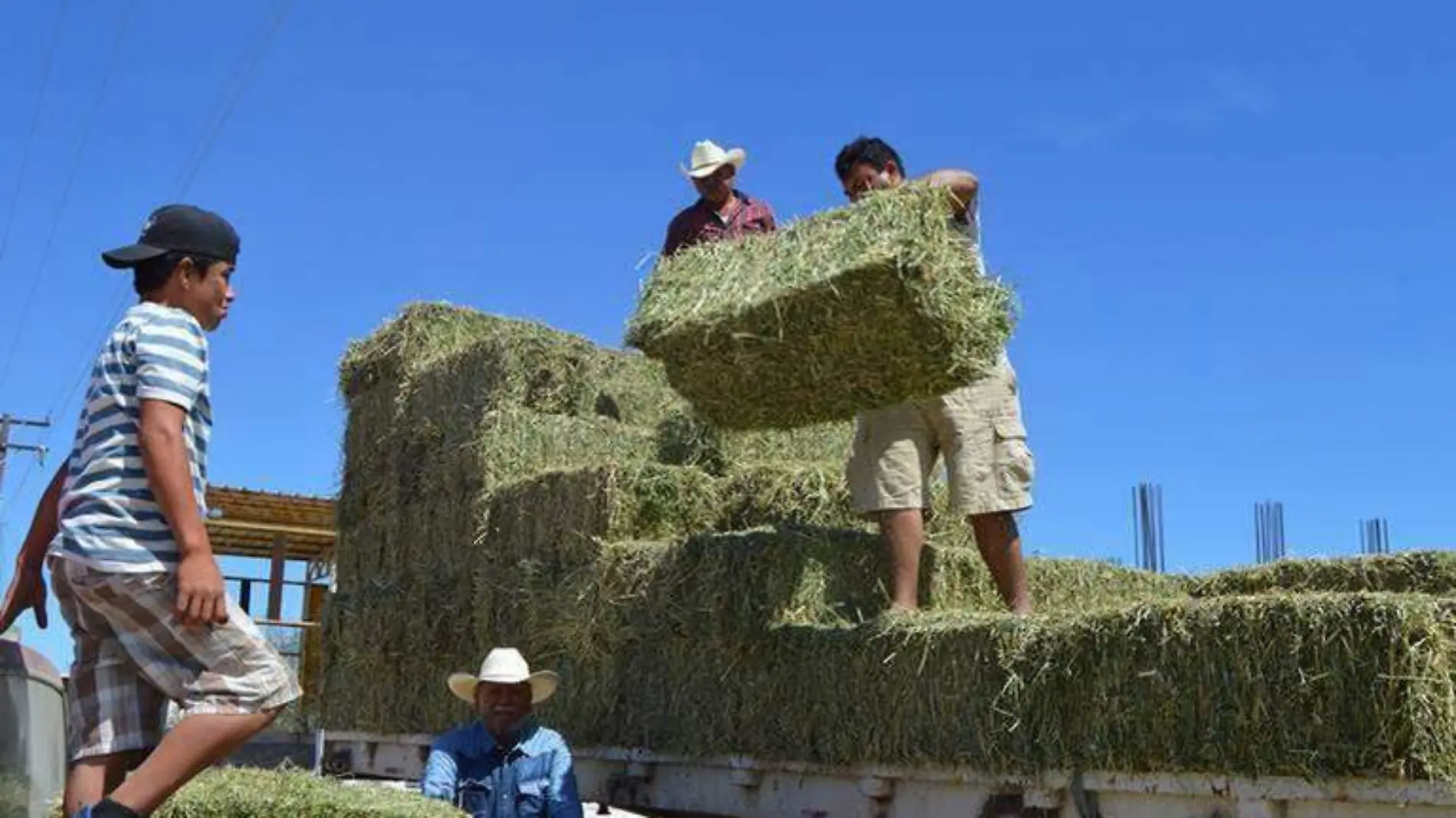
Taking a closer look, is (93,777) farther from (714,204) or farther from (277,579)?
(277,579)

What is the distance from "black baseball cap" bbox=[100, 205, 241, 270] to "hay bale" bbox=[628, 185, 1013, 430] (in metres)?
2.54

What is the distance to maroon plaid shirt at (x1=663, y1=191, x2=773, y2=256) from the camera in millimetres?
7199

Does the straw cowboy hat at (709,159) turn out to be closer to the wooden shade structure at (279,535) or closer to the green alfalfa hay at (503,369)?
the green alfalfa hay at (503,369)

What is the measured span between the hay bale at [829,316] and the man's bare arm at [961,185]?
0.92ft

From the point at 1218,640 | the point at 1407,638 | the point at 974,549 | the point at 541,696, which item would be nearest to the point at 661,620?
the point at 541,696

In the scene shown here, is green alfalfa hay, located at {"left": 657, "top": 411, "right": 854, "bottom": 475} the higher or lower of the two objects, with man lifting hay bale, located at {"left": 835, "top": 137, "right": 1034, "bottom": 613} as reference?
higher

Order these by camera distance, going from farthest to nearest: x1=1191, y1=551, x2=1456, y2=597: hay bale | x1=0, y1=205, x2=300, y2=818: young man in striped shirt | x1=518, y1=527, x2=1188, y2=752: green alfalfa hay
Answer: x1=1191, y1=551, x2=1456, y2=597: hay bale, x1=518, y1=527, x2=1188, y2=752: green alfalfa hay, x1=0, y1=205, x2=300, y2=818: young man in striped shirt

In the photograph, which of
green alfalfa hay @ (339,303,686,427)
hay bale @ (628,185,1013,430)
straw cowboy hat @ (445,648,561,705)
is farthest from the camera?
green alfalfa hay @ (339,303,686,427)

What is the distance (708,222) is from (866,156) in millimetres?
1056

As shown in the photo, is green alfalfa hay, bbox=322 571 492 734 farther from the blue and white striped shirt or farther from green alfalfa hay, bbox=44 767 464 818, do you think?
the blue and white striped shirt

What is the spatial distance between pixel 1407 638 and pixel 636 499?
4.11 metres

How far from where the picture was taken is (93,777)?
3404 mm

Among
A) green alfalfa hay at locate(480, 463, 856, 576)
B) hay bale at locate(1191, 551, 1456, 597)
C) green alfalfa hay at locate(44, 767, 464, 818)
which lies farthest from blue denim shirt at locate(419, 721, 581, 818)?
hay bale at locate(1191, 551, 1456, 597)

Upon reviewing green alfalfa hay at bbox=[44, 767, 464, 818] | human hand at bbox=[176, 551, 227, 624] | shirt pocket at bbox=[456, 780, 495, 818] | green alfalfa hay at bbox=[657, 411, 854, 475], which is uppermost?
green alfalfa hay at bbox=[657, 411, 854, 475]
